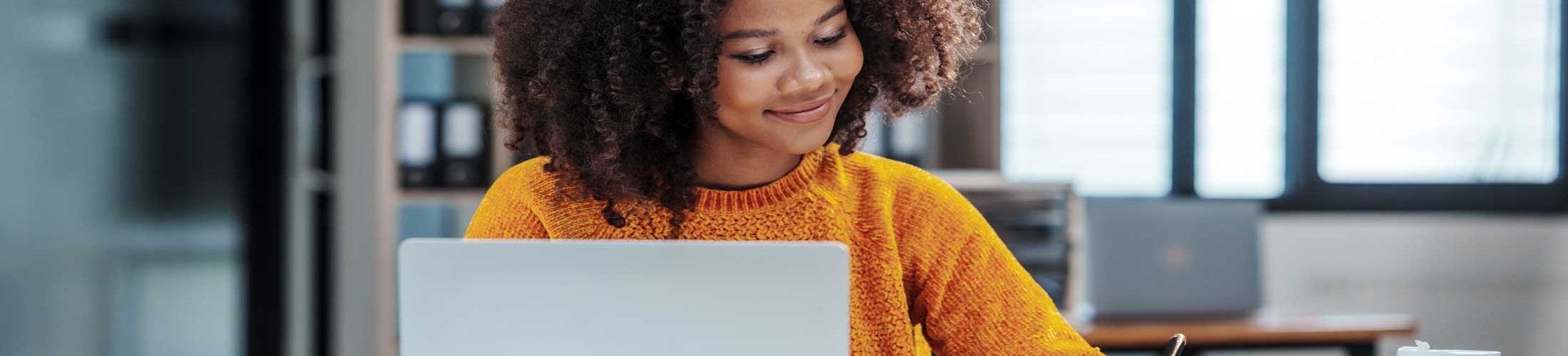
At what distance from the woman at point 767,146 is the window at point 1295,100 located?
2234mm

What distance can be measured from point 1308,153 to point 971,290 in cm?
254

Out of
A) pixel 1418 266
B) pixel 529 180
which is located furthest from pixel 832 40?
pixel 1418 266

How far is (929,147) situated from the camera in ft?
9.16

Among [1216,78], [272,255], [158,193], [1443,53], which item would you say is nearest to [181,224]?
[158,193]

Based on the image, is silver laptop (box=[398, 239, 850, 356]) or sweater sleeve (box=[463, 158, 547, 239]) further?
sweater sleeve (box=[463, 158, 547, 239])

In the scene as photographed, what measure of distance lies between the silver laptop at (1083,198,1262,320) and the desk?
0.03 meters

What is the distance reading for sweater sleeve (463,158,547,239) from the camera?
3.50 ft

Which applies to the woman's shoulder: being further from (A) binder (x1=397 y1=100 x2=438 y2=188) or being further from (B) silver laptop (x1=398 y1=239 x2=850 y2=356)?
(A) binder (x1=397 y1=100 x2=438 y2=188)

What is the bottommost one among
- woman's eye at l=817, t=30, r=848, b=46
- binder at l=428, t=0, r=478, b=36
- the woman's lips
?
the woman's lips

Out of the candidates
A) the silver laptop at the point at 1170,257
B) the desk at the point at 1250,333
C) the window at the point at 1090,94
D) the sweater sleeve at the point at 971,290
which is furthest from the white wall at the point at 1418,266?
the sweater sleeve at the point at 971,290

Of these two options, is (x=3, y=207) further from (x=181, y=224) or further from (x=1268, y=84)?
(x=1268, y=84)

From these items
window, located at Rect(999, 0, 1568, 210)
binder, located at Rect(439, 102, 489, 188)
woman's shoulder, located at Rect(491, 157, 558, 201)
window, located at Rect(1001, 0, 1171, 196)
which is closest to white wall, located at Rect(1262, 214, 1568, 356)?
window, located at Rect(999, 0, 1568, 210)

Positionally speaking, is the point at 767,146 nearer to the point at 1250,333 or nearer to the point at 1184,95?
the point at 1250,333

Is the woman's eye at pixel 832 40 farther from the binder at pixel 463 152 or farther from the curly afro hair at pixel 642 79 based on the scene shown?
the binder at pixel 463 152
